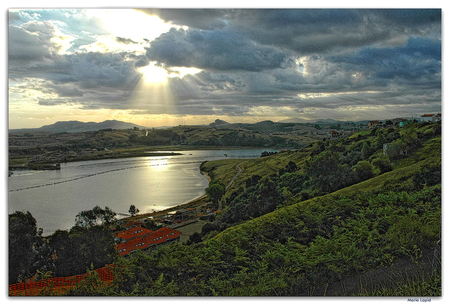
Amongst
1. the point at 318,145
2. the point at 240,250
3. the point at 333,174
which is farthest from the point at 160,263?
the point at 318,145

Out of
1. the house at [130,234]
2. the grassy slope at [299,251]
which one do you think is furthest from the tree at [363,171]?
the house at [130,234]

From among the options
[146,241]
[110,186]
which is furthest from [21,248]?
[110,186]

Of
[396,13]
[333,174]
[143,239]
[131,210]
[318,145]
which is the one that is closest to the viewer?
[396,13]

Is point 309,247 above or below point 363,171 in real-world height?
below

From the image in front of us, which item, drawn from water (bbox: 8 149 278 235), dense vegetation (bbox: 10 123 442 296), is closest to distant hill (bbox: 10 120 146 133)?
water (bbox: 8 149 278 235)

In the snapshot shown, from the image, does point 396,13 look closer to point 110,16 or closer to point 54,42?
point 110,16

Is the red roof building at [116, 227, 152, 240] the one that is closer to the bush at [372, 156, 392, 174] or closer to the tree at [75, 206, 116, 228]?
the tree at [75, 206, 116, 228]

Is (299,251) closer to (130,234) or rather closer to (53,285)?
(130,234)
